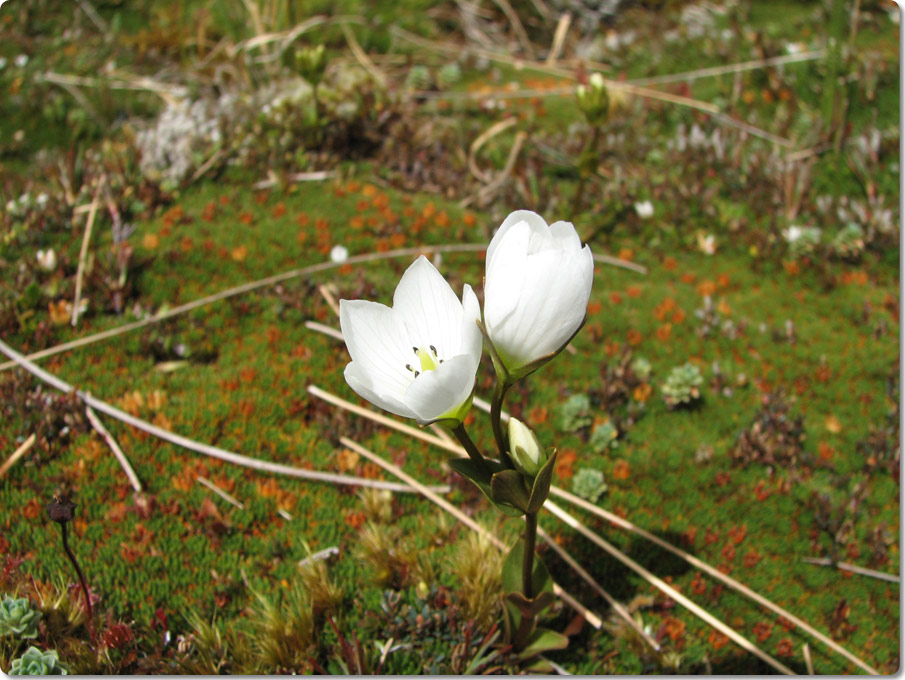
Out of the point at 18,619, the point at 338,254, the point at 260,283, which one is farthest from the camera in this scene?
the point at 338,254

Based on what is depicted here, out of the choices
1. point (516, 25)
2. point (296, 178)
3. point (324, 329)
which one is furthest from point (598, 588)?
point (516, 25)

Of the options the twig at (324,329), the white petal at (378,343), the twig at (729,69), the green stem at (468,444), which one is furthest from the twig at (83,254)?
the twig at (729,69)

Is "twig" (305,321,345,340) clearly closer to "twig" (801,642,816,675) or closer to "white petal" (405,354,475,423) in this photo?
"white petal" (405,354,475,423)

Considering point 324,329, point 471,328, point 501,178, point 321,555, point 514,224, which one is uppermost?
point 514,224

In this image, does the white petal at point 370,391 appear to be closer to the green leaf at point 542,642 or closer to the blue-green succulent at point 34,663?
the green leaf at point 542,642

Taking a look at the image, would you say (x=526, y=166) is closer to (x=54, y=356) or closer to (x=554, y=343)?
(x=54, y=356)

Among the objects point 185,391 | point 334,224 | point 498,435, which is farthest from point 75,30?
point 498,435

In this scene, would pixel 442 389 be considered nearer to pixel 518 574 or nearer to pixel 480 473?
pixel 480 473
